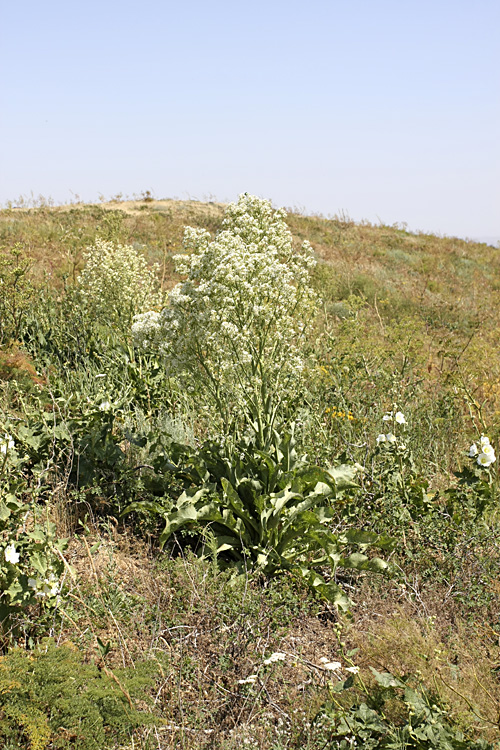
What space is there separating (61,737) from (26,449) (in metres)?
2.18

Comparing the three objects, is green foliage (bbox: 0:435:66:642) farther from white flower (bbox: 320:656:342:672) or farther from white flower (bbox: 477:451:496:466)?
white flower (bbox: 477:451:496:466)

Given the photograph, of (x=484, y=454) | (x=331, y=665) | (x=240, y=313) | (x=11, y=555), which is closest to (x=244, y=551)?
(x=331, y=665)

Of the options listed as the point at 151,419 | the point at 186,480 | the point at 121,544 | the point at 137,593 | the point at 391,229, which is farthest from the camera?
the point at 391,229

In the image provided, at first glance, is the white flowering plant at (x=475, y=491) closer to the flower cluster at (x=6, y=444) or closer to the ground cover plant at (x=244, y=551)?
the ground cover plant at (x=244, y=551)

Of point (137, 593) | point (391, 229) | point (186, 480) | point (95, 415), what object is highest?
point (391, 229)

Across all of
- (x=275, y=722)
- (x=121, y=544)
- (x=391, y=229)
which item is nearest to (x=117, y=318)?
(x=121, y=544)

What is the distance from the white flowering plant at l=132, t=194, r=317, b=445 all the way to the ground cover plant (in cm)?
1

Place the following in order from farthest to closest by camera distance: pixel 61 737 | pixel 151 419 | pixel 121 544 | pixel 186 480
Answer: pixel 151 419 → pixel 186 480 → pixel 121 544 → pixel 61 737

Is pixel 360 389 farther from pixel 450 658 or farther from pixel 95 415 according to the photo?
pixel 450 658

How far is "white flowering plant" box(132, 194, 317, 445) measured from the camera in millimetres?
3285

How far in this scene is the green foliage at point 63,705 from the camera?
2.08 meters

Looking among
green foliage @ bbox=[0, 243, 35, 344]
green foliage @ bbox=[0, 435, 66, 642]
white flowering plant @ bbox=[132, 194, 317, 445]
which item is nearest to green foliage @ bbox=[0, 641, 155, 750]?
green foliage @ bbox=[0, 435, 66, 642]

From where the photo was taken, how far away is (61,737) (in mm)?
2174

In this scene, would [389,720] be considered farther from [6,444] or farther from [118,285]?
[118,285]
